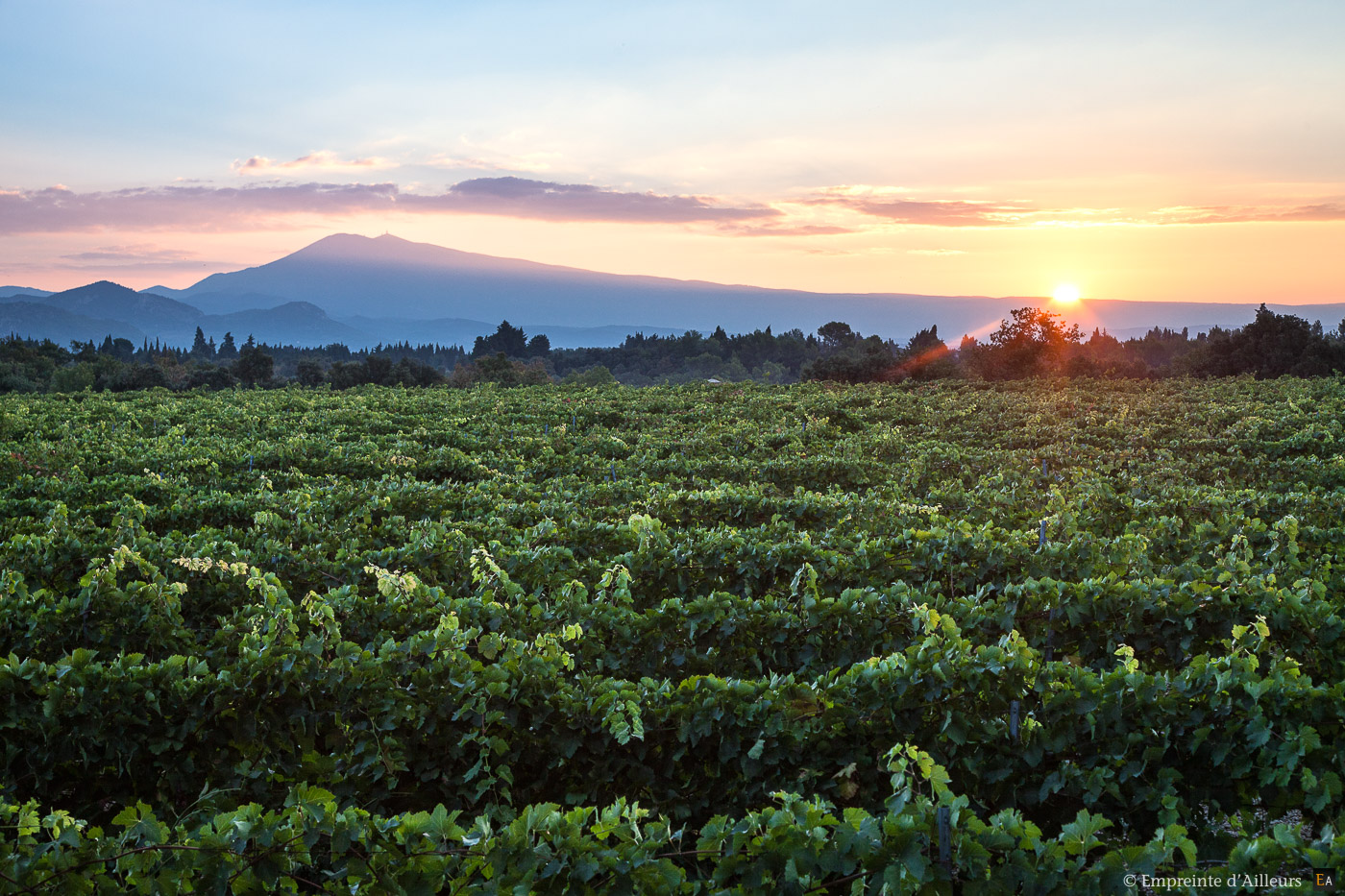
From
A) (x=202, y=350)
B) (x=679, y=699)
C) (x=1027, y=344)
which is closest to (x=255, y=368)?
(x=1027, y=344)

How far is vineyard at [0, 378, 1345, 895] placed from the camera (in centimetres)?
353

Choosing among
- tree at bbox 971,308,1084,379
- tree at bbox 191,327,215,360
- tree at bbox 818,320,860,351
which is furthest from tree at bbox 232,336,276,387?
tree at bbox 191,327,215,360

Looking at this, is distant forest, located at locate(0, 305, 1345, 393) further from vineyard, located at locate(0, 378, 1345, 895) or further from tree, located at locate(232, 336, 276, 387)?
vineyard, located at locate(0, 378, 1345, 895)

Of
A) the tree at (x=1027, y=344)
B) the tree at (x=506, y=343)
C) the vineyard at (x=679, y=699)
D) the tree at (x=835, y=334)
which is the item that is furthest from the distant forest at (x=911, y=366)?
the tree at (x=506, y=343)

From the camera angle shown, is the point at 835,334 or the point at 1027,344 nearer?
the point at 1027,344

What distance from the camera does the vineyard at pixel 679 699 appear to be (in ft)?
11.6

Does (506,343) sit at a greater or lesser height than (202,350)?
greater

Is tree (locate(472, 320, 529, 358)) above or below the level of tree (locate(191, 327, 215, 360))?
above

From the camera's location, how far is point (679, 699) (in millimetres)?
5109

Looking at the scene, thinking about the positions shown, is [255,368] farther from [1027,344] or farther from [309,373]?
[1027,344]

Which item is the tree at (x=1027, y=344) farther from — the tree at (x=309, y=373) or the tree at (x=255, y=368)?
the tree at (x=255, y=368)

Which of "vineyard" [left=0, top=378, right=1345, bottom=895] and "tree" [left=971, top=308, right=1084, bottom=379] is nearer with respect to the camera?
"vineyard" [left=0, top=378, right=1345, bottom=895]

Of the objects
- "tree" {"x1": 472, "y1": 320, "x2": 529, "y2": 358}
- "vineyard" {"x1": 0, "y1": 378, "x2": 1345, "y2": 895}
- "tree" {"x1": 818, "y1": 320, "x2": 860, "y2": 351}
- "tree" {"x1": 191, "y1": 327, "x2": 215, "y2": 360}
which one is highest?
"tree" {"x1": 818, "y1": 320, "x2": 860, "y2": 351}

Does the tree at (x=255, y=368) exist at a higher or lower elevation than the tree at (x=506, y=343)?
lower
